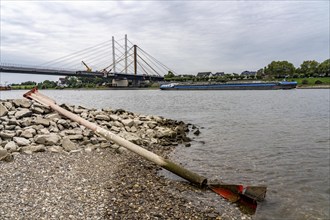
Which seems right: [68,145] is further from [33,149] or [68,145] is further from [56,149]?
[33,149]

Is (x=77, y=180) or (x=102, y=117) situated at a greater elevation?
(x=102, y=117)

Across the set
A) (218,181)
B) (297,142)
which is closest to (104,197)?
(218,181)

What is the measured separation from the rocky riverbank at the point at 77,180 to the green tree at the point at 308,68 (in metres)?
117

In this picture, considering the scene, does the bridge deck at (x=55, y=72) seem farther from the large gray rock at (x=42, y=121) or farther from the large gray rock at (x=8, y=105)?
the large gray rock at (x=42, y=121)

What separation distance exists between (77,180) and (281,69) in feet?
417

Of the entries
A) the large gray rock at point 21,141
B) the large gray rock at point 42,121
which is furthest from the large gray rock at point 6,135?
the large gray rock at point 42,121

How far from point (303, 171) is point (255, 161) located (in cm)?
190

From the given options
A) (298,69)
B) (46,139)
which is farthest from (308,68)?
(46,139)

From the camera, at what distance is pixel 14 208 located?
18.7ft

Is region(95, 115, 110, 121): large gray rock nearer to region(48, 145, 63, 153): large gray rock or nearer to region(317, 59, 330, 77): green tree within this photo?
region(48, 145, 63, 153): large gray rock

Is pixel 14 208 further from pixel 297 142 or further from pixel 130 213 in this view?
pixel 297 142

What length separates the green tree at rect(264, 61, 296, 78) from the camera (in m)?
122

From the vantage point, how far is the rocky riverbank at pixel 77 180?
603 centimetres

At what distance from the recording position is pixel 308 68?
119 meters
